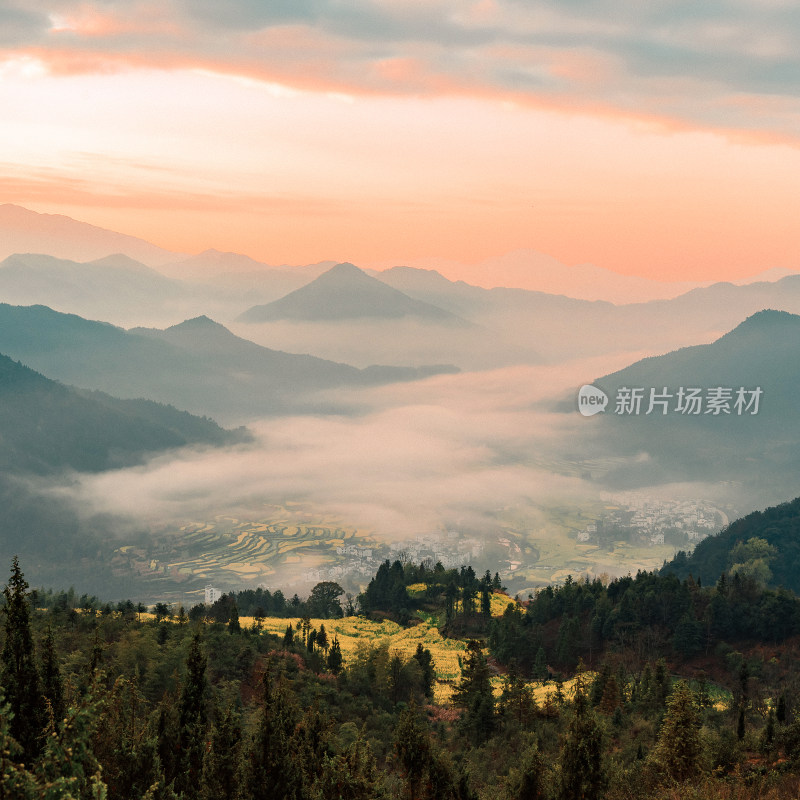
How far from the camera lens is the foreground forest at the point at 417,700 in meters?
33.0

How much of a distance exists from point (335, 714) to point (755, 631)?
207ft

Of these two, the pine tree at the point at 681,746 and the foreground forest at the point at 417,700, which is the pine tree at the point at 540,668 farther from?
the pine tree at the point at 681,746

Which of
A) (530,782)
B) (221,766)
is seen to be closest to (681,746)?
(530,782)

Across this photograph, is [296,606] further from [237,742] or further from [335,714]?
[237,742]

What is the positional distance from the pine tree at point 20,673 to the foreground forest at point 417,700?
0.07 m

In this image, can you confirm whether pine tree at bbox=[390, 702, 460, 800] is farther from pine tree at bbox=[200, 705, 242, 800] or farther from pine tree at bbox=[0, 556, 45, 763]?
pine tree at bbox=[0, 556, 45, 763]

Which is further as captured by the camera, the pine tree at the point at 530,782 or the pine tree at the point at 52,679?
the pine tree at the point at 530,782

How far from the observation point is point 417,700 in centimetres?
9344

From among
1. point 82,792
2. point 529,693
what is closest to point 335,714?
point 529,693

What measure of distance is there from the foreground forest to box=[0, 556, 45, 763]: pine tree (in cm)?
7

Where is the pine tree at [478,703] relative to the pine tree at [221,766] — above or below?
below

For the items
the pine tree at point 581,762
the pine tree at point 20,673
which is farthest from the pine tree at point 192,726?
the pine tree at point 581,762

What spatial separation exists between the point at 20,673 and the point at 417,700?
224 feet

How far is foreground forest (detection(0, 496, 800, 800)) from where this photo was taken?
1299 inches
